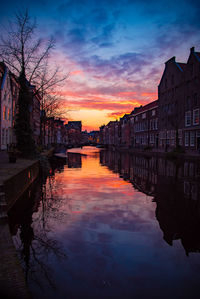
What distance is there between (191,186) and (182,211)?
5.36 metres

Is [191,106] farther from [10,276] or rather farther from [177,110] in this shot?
[10,276]

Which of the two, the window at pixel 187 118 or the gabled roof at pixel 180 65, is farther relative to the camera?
the gabled roof at pixel 180 65

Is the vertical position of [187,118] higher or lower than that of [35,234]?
higher

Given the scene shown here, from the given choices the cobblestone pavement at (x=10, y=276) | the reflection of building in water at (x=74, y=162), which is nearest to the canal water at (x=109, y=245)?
the cobblestone pavement at (x=10, y=276)

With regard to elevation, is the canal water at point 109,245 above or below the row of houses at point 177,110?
below

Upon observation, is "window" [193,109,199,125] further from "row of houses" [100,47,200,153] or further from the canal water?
the canal water

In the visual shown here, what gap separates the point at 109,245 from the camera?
595 centimetres

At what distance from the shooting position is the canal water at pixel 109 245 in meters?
4.27

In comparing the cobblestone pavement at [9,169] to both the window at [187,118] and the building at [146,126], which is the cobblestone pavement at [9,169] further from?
the building at [146,126]

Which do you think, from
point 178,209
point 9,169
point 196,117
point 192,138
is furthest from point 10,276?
point 196,117

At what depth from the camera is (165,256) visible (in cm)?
540

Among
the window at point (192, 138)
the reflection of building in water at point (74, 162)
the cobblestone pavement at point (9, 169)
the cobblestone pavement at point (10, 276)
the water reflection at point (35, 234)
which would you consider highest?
the window at point (192, 138)

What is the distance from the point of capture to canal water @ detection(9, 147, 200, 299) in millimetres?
4270

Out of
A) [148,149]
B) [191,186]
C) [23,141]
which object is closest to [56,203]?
[191,186]
